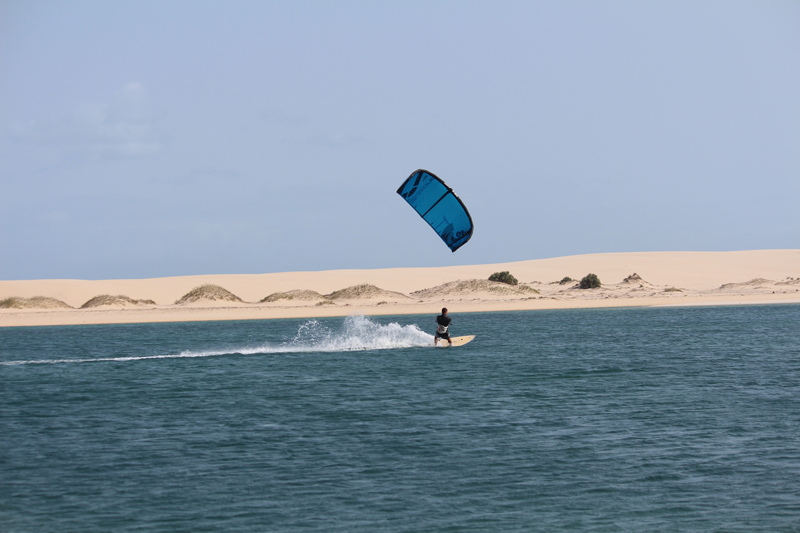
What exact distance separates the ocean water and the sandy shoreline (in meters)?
26.6

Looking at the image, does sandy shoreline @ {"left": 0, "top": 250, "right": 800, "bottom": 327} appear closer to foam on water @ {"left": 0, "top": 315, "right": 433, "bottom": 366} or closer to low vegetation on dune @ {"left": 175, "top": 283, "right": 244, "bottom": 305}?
low vegetation on dune @ {"left": 175, "top": 283, "right": 244, "bottom": 305}

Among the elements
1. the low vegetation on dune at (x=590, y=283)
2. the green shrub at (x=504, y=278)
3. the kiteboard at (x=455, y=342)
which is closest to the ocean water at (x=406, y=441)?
the kiteboard at (x=455, y=342)

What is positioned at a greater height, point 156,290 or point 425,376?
point 156,290

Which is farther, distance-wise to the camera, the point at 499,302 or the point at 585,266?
the point at 585,266

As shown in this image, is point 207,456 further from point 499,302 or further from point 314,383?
point 499,302

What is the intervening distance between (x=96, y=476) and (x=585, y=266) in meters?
98.2

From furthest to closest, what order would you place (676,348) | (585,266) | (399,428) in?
(585,266), (676,348), (399,428)

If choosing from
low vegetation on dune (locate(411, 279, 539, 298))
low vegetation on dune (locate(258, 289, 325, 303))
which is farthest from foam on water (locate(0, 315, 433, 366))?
low vegetation on dune (locate(411, 279, 539, 298))

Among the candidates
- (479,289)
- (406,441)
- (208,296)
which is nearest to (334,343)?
(406,441)

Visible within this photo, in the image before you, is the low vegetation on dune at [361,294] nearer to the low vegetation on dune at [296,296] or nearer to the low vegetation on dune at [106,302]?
the low vegetation on dune at [296,296]

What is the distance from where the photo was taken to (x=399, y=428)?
13.3 meters

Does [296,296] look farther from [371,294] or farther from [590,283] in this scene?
[590,283]

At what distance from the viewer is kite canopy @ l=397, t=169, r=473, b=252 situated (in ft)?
72.6

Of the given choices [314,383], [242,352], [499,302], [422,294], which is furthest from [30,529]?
[422,294]
